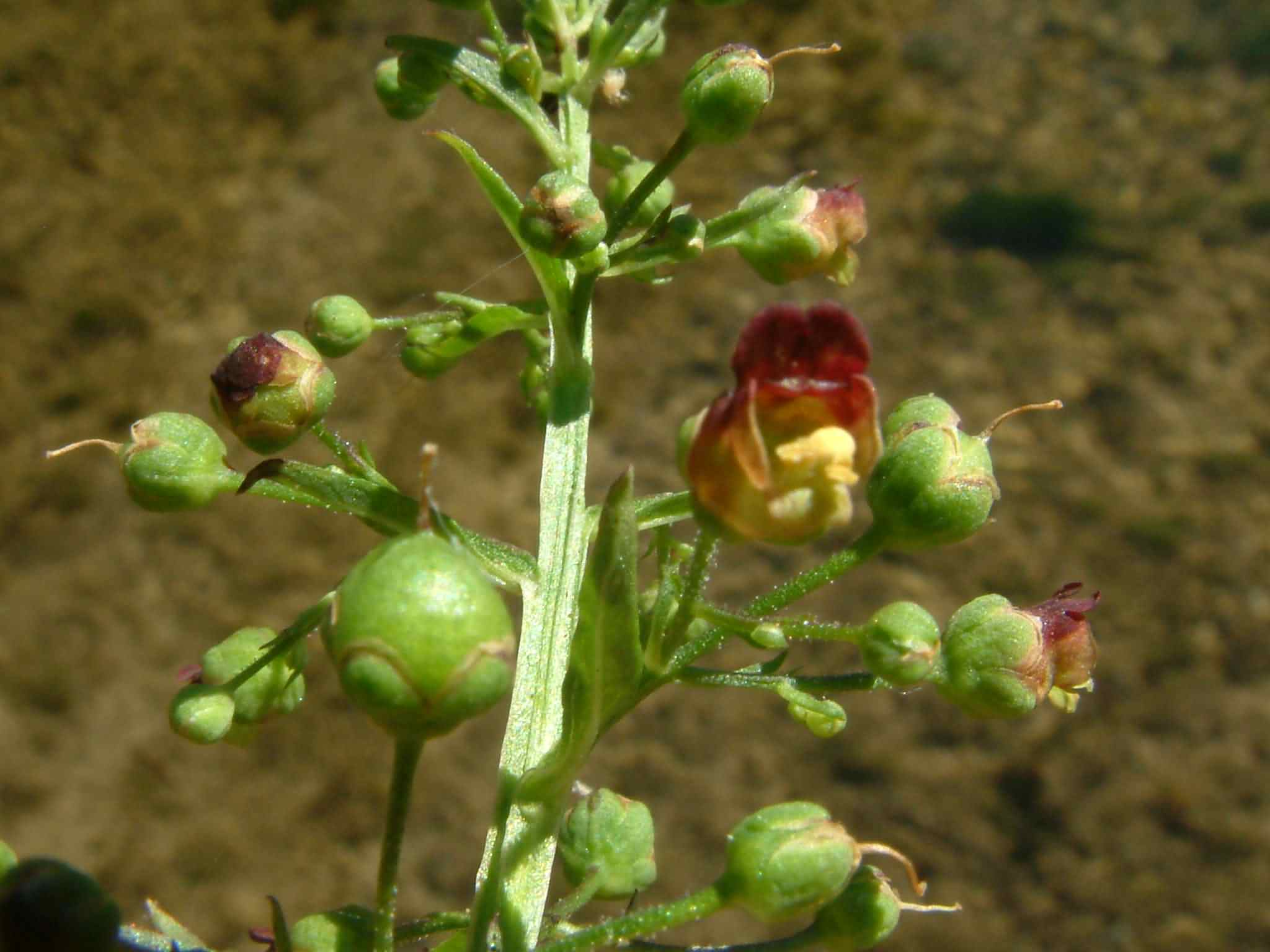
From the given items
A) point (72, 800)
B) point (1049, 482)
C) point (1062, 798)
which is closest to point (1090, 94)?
point (1049, 482)

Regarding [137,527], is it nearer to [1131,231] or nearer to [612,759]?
[612,759]

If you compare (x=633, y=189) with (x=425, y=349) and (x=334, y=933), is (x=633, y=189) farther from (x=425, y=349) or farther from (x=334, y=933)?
(x=334, y=933)

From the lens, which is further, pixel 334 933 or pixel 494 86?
pixel 494 86

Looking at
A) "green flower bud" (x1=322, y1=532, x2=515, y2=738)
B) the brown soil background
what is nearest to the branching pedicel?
Answer: "green flower bud" (x1=322, y1=532, x2=515, y2=738)

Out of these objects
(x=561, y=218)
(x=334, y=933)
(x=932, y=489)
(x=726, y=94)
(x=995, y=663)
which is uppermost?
(x=726, y=94)

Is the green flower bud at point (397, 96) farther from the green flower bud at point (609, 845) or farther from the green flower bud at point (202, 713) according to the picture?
the green flower bud at point (609, 845)

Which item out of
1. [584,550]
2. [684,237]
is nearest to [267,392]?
[584,550]

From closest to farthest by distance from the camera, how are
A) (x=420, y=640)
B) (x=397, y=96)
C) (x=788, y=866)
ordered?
(x=420, y=640) < (x=788, y=866) < (x=397, y=96)
